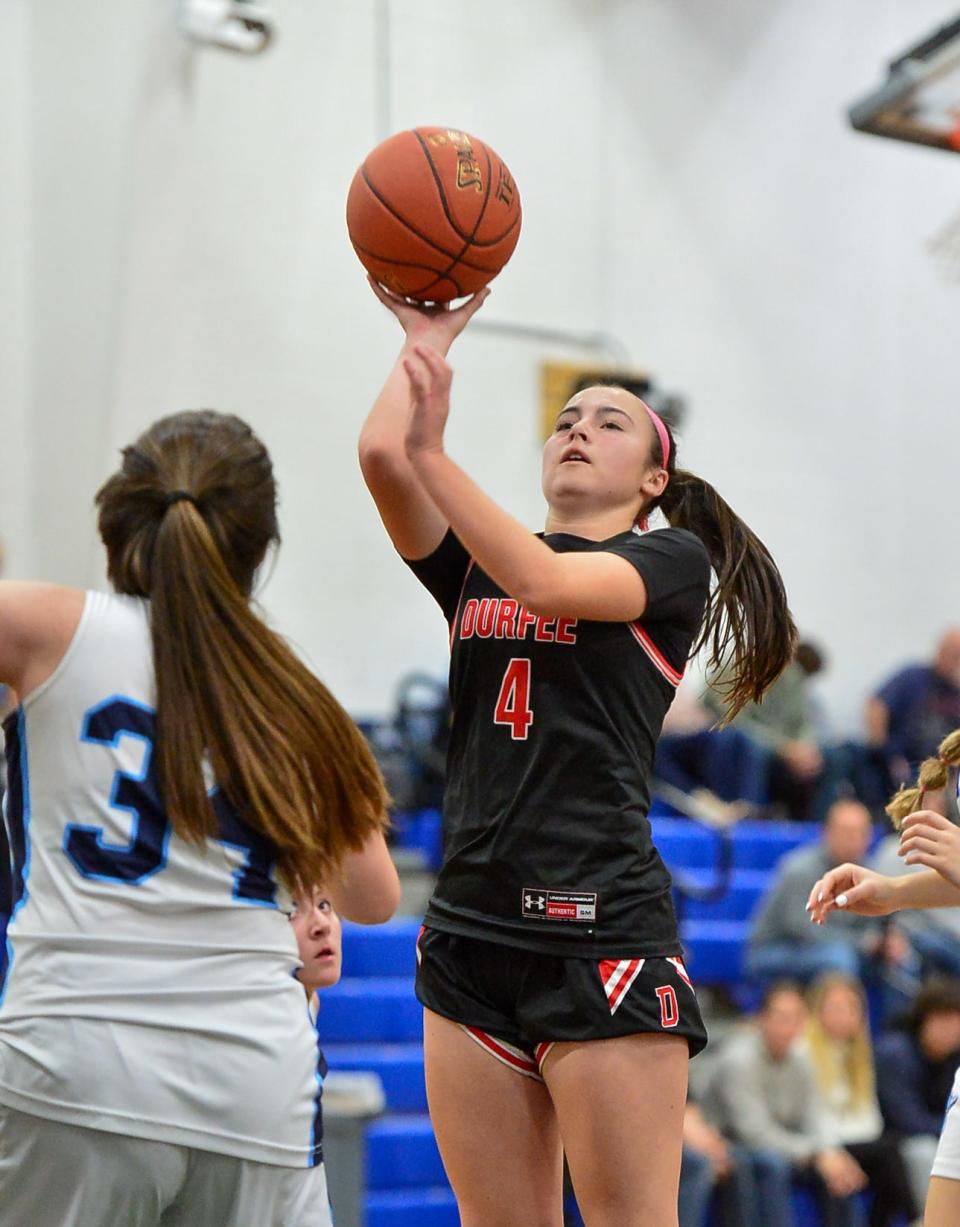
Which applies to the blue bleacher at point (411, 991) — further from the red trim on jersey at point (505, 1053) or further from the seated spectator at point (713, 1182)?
the red trim on jersey at point (505, 1053)

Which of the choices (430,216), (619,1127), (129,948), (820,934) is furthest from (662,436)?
(820,934)

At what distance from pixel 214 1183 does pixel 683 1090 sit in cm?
86

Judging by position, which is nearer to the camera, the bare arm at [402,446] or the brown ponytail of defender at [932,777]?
the bare arm at [402,446]

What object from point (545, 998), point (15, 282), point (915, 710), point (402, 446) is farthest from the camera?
point (915, 710)

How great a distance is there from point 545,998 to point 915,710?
9314 millimetres

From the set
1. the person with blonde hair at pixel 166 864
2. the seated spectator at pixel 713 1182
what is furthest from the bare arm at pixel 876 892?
the seated spectator at pixel 713 1182

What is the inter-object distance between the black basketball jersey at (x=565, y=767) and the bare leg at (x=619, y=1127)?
172 millimetres

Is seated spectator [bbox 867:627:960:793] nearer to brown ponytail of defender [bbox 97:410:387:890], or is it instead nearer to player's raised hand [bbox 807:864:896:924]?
player's raised hand [bbox 807:864:896:924]

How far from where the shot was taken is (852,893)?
9.95ft

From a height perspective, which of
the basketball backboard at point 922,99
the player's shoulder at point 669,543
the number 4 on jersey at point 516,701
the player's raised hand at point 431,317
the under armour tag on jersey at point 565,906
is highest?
the basketball backboard at point 922,99

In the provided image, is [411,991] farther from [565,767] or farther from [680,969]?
[565,767]

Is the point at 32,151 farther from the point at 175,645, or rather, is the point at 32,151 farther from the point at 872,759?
the point at 175,645

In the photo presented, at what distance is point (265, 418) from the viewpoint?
10.8 meters

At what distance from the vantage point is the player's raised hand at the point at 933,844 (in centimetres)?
288
